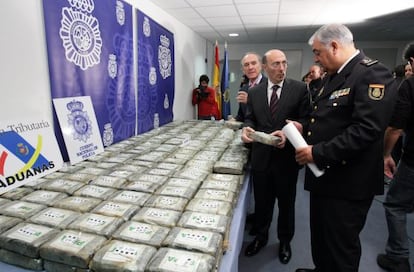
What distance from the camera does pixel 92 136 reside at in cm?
211

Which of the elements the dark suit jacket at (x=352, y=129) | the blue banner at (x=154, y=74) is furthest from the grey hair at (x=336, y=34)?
the blue banner at (x=154, y=74)

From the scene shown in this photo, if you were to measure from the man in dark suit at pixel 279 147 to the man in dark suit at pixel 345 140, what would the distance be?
382 mm

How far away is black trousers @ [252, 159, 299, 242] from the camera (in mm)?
1761

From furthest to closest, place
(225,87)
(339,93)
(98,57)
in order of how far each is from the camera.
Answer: (225,87), (98,57), (339,93)

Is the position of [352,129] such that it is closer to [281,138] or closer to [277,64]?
[281,138]

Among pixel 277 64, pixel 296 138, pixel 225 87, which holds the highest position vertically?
pixel 277 64

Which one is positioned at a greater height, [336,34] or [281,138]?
[336,34]

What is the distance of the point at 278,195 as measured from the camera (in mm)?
1812

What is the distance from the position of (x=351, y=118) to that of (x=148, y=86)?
2.63 m

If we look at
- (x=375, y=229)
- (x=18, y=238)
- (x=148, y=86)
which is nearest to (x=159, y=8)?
(x=148, y=86)

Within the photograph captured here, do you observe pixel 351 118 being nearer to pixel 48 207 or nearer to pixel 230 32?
pixel 48 207

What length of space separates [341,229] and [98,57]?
7.34ft

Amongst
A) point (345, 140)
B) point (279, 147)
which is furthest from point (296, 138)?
point (279, 147)

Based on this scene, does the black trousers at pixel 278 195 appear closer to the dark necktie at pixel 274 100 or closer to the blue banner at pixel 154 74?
the dark necktie at pixel 274 100
